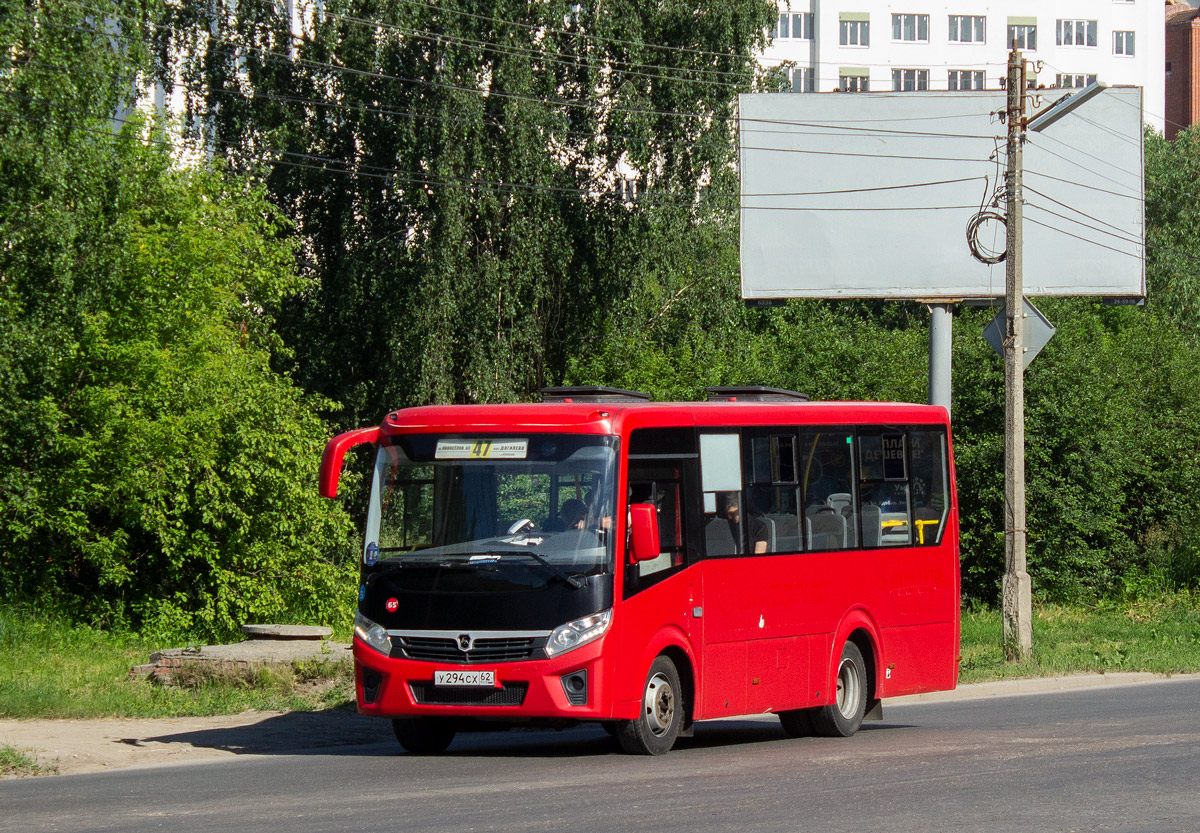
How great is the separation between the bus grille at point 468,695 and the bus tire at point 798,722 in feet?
12.4

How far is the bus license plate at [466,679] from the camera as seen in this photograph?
1169 cm

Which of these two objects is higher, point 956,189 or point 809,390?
point 956,189

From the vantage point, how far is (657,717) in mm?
12297

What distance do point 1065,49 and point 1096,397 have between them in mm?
65003

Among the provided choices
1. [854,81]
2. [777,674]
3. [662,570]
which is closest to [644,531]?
[662,570]

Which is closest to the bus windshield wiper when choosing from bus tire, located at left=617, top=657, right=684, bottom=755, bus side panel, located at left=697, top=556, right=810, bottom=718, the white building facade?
bus tire, located at left=617, top=657, right=684, bottom=755

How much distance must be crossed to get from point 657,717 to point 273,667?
19.7 ft

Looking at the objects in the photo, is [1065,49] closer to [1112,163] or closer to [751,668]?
[1112,163]

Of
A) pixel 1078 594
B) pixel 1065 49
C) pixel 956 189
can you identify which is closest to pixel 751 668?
pixel 956 189

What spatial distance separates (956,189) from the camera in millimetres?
30031

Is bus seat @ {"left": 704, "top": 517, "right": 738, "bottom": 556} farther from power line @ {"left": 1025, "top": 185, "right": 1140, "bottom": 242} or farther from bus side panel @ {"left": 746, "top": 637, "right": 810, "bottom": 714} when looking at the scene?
power line @ {"left": 1025, "top": 185, "right": 1140, "bottom": 242}

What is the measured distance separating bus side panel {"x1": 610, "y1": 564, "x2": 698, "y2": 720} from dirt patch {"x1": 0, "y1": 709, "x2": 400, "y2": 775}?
2958mm

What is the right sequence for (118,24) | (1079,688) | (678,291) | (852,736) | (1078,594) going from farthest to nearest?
(678,291), (1078,594), (118,24), (1079,688), (852,736)

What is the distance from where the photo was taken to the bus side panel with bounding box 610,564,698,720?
1173 centimetres
